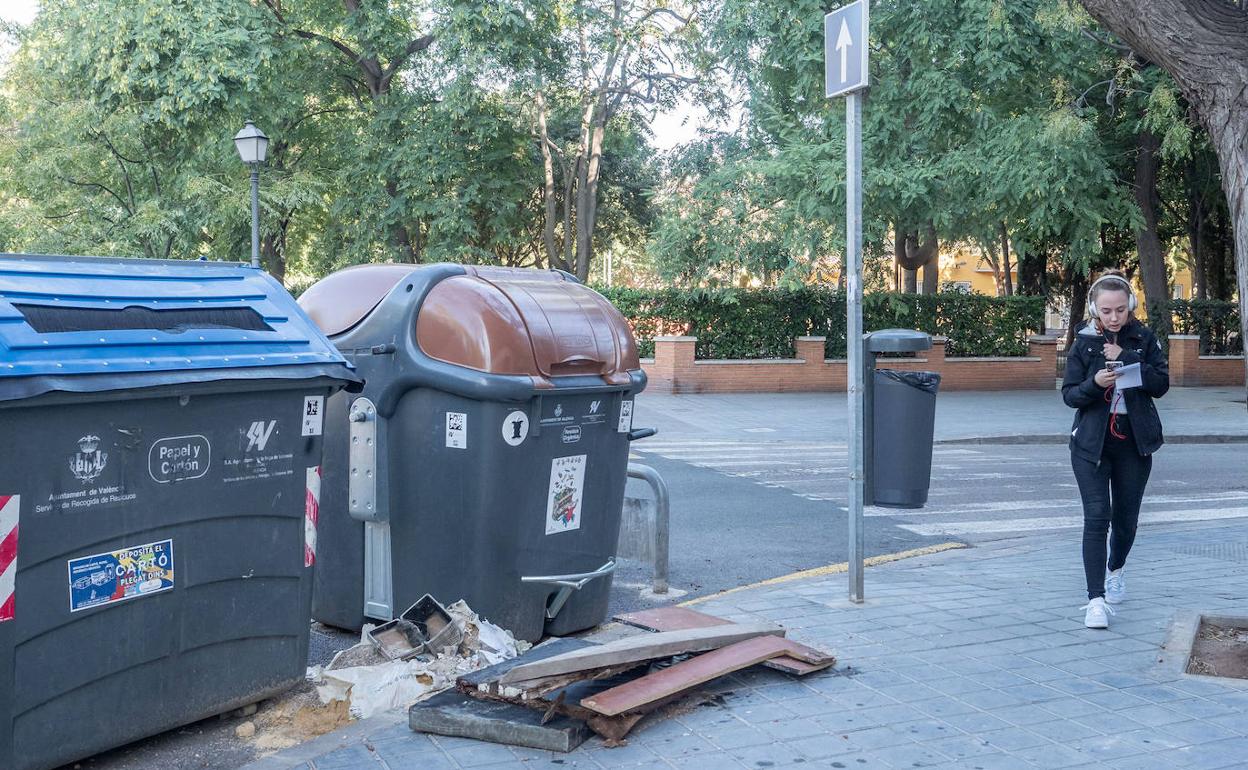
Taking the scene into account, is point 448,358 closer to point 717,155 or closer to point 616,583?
point 616,583

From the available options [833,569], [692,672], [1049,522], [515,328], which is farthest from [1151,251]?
[692,672]

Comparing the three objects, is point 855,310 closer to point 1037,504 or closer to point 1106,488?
point 1106,488

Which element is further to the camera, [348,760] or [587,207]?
[587,207]

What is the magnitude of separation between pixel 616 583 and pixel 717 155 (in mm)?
22104

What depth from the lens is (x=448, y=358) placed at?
523cm

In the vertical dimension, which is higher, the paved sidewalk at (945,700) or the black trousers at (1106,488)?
the black trousers at (1106,488)

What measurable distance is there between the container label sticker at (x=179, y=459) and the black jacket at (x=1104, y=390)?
4.05 m

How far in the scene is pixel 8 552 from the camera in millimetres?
3643

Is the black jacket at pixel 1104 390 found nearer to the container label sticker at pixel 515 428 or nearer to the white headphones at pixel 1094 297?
the white headphones at pixel 1094 297

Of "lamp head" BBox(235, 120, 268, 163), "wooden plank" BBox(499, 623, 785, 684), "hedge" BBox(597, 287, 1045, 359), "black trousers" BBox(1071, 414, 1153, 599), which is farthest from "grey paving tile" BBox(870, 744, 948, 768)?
"lamp head" BBox(235, 120, 268, 163)

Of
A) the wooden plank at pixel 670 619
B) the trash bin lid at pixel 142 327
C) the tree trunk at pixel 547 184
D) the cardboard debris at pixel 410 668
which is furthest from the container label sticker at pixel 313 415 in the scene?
the tree trunk at pixel 547 184

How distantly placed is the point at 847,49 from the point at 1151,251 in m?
23.4

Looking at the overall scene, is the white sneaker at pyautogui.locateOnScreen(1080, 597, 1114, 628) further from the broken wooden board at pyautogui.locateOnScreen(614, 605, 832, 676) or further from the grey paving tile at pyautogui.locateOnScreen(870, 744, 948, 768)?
the grey paving tile at pyautogui.locateOnScreen(870, 744, 948, 768)

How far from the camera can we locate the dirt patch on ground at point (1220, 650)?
5203 millimetres
